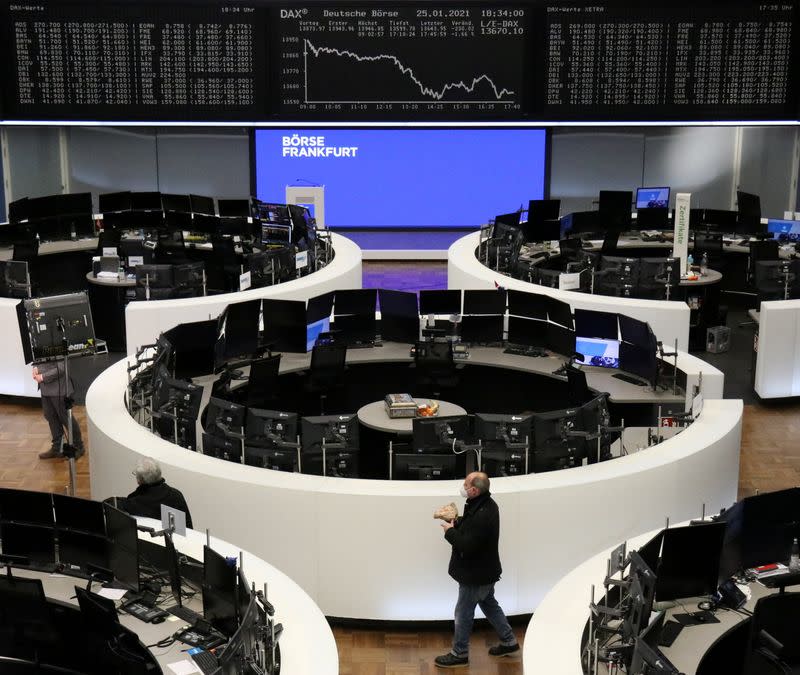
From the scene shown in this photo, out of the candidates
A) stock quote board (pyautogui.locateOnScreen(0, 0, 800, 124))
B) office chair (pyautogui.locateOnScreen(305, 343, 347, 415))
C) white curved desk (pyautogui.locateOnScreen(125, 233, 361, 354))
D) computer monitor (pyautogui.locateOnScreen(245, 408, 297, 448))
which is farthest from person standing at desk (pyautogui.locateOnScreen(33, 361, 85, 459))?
stock quote board (pyautogui.locateOnScreen(0, 0, 800, 124))

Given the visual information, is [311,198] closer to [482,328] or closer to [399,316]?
[399,316]

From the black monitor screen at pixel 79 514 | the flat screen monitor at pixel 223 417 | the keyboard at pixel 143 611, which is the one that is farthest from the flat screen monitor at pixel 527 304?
the keyboard at pixel 143 611

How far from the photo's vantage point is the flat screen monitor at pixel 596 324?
9.56 metres

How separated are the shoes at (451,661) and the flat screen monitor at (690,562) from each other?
4.55ft

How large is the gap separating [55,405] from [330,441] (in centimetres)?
355

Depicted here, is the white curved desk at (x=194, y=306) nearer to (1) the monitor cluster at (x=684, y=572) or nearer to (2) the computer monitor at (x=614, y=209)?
(2) the computer monitor at (x=614, y=209)

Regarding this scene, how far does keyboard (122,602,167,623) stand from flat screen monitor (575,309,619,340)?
4.87 meters

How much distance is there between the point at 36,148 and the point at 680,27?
946 cm

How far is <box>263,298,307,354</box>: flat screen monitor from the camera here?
33.1 ft

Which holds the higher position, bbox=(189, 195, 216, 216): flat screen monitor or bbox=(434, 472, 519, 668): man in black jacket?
bbox=(189, 195, 216, 216): flat screen monitor

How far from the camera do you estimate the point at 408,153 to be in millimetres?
17203

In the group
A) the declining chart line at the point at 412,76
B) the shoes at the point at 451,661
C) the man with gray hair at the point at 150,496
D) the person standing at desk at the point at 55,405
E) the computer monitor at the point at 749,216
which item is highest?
the declining chart line at the point at 412,76

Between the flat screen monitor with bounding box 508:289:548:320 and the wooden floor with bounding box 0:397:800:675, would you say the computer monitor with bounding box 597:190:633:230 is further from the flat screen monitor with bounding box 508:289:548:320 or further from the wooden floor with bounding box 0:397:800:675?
the flat screen monitor with bounding box 508:289:548:320

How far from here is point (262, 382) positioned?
Result: 9.23 m
